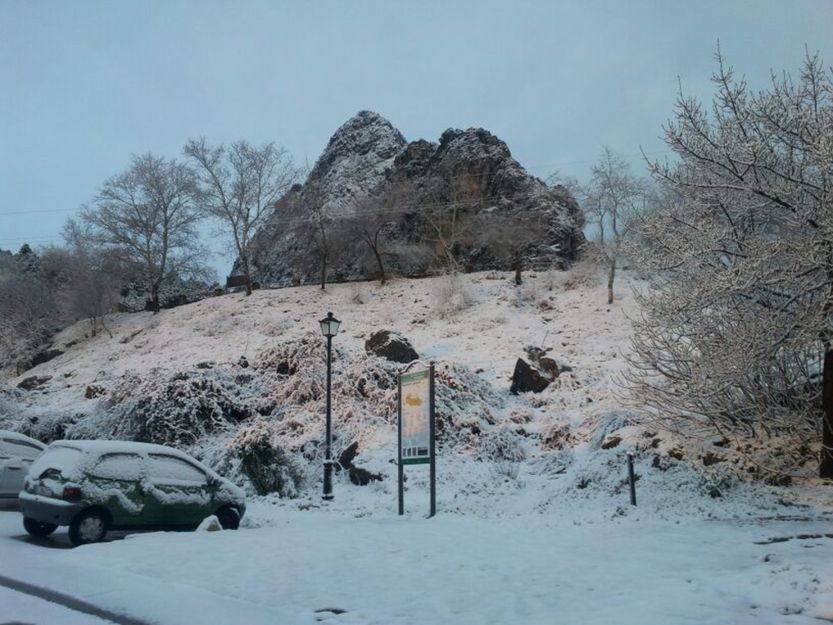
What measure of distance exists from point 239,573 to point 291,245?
4438cm

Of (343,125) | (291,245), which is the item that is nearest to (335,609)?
(291,245)

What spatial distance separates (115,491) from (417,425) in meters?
5.30

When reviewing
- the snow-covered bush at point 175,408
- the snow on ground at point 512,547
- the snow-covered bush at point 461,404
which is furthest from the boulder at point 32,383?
the snow-covered bush at point 461,404

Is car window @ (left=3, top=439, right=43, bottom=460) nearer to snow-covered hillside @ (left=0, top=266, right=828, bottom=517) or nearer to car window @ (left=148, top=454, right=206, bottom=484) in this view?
snow-covered hillside @ (left=0, top=266, right=828, bottom=517)

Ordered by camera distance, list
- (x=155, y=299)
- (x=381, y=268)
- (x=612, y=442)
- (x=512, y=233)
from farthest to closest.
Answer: (x=155, y=299) → (x=381, y=268) → (x=512, y=233) → (x=612, y=442)

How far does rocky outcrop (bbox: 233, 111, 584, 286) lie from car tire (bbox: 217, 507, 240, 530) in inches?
1247

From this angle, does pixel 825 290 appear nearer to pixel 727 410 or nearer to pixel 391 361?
pixel 727 410

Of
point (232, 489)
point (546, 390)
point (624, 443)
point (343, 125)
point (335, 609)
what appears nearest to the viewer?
point (335, 609)

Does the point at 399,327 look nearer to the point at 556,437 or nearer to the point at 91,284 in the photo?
the point at 556,437

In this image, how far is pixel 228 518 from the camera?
38.6 ft

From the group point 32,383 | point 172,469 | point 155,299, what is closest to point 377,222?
point 155,299

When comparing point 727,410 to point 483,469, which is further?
point 483,469

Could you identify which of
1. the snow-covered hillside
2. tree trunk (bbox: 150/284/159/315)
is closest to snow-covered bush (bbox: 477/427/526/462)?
the snow-covered hillside

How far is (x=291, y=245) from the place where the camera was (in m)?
50.7
